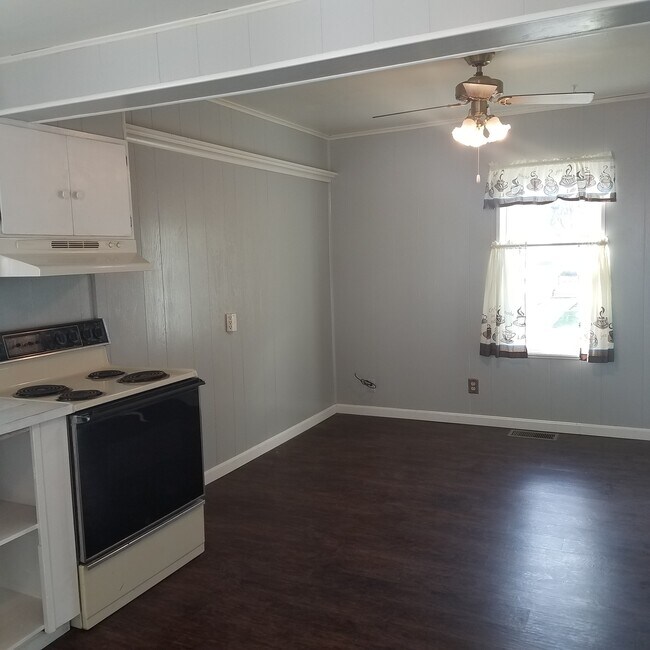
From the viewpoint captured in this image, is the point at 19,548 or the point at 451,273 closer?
the point at 19,548

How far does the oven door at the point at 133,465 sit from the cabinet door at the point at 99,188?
0.82 m

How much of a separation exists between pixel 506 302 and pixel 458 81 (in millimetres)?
1808

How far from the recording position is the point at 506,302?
5082 mm

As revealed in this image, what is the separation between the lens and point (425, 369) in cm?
555

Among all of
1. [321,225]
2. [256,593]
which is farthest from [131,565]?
[321,225]

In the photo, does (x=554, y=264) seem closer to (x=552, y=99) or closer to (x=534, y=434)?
(x=534, y=434)

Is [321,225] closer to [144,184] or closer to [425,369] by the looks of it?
[425,369]

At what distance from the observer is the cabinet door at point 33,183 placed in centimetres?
259

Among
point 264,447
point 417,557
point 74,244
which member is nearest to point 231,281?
point 264,447

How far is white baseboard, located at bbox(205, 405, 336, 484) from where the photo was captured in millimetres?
4238

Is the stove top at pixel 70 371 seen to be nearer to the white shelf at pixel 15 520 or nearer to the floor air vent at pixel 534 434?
the white shelf at pixel 15 520

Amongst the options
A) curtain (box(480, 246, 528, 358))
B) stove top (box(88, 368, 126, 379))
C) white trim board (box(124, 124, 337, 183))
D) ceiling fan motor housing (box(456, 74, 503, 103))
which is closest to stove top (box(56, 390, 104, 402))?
stove top (box(88, 368, 126, 379))

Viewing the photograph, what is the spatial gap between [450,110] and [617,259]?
5.49 feet

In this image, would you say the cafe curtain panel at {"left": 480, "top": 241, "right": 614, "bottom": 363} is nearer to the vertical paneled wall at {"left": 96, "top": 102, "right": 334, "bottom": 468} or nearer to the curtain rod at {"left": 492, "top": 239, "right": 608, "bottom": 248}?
the curtain rod at {"left": 492, "top": 239, "right": 608, "bottom": 248}
